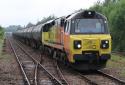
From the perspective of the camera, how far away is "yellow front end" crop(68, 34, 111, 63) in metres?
16.8

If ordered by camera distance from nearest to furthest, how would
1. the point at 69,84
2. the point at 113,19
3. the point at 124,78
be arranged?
the point at 69,84 → the point at 124,78 → the point at 113,19

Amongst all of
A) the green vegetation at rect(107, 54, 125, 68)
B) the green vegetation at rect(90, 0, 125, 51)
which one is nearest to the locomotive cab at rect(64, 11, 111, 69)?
the green vegetation at rect(107, 54, 125, 68)

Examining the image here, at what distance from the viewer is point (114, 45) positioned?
4031 centimetres

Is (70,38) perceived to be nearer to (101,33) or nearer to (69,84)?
(101,33)

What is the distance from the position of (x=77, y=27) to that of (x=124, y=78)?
3.42 meters

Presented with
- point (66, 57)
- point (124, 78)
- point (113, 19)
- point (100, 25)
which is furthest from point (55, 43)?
point (113, 19)

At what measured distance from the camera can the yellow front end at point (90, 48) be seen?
16.8m

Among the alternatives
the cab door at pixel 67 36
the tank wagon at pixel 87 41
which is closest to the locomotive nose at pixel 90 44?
the tank wagon at pixel 87 41

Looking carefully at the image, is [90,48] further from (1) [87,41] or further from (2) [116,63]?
(2) [116,63]

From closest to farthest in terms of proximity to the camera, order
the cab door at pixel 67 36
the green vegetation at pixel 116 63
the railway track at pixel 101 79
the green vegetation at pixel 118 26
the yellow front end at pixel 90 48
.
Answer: the railway track at pixel 101 79 < the yellow front end at pixel 90 48 < the cab door at pixel 67 36 < the green vegetation at pixel 116 63 < the green vegetation at pixel 118 26

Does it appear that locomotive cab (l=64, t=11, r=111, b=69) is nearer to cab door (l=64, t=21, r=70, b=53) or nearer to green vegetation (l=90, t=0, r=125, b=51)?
cab door (l=64, t=21, r=70, b=53)

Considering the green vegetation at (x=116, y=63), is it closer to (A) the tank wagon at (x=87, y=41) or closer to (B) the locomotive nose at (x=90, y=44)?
(A) the tank wagon at (x=87, y=41)

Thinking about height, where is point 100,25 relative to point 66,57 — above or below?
above

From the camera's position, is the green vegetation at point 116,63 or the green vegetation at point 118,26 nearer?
the green vegetation at point 116,63
